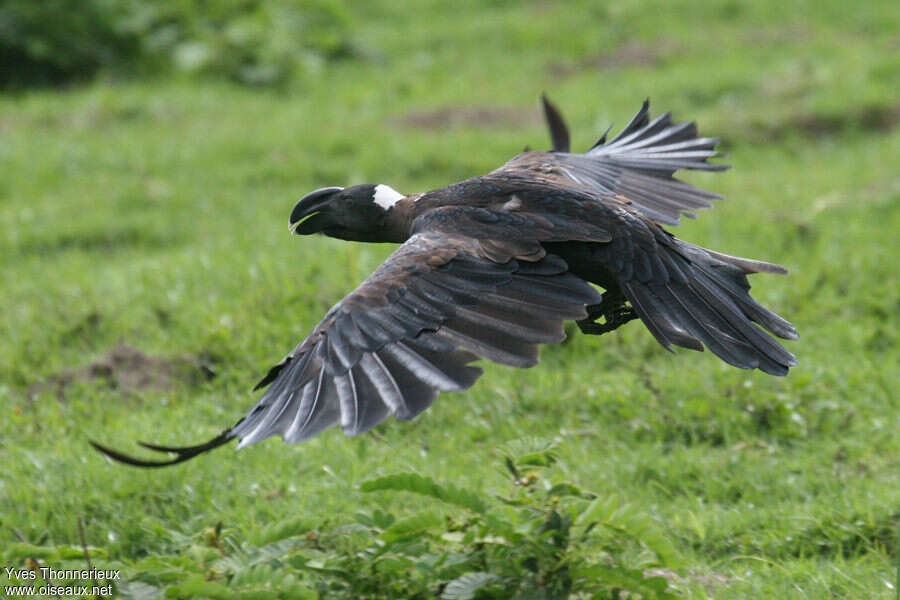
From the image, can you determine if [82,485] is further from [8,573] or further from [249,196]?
[249,196]

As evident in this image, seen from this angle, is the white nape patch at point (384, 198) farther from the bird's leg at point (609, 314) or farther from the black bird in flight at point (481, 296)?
the bird's leg at point (609, 314)

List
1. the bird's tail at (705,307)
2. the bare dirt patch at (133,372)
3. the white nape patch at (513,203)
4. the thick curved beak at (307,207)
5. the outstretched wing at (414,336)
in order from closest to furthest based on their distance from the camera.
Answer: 1. the outstretched wing at (414,336)
2. the bird's tail at (705,307)
3. the white nape patch at (513,203)
4. the thick curved beak at (307,207)
5. the bare dirt patch at (133,372)

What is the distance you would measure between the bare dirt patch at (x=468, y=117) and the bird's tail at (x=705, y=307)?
18.7ft

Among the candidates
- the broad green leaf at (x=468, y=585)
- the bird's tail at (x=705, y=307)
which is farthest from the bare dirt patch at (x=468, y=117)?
the broad green leaf at (x=468, y=585)

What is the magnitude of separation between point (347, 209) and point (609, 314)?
3.92 feet

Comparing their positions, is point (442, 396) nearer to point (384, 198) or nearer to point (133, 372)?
point (384, 198)

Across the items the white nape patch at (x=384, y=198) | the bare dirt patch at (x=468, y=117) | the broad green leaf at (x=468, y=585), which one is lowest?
the broad green leaf at (x=468, y=585)

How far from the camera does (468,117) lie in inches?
390

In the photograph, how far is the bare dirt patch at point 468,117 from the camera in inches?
384

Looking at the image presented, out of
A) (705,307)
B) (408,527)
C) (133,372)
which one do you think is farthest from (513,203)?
(133,372)

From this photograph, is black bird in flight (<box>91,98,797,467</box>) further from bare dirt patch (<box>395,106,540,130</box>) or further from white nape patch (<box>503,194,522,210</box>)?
bare dirt patch (<box>395,106,540,130</box>)

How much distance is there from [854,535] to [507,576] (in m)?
1.42

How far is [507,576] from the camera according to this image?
11.6 ft

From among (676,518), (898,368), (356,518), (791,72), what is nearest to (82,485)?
(356,518)
